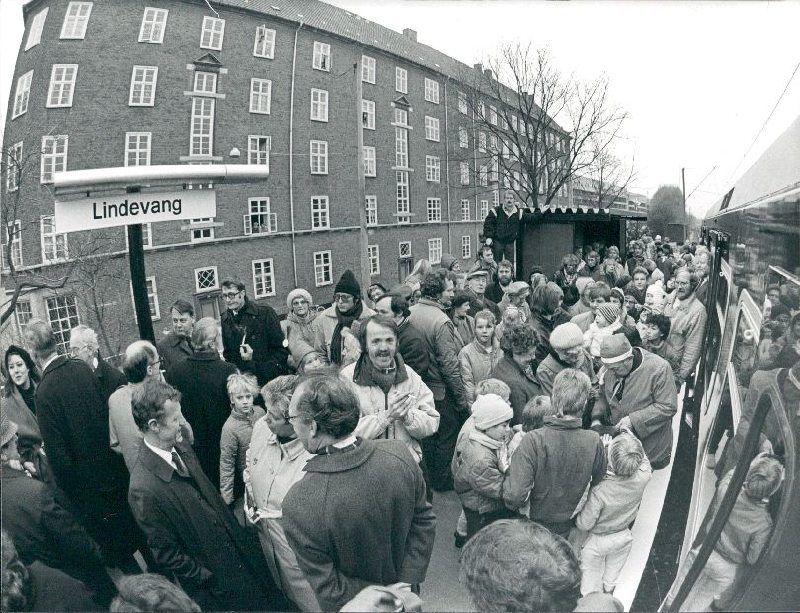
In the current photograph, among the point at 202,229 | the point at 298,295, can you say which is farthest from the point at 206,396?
the point at 202,229

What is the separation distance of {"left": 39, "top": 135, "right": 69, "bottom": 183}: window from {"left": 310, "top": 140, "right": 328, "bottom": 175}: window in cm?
74

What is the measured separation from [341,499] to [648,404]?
1739 mm

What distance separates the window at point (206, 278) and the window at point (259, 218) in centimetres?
17

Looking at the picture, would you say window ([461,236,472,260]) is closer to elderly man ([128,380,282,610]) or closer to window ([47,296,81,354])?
elderly man ([128,380,282,610])

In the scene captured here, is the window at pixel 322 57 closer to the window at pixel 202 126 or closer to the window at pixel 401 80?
the window at pixel 401 80

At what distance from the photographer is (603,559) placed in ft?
7.43

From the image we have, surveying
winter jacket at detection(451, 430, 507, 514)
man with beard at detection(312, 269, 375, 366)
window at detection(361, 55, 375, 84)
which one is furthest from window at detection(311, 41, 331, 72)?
winter jacket at detection(451, 430, 507, 514)

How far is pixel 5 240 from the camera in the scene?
1586 millimetres

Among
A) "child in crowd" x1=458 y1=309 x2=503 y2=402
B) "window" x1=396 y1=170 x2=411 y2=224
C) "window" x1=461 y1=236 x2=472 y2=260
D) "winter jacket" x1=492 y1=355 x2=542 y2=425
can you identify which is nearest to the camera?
"window" x1=396 y1=170 x2=411 y2=224

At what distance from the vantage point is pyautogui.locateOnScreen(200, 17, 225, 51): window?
66.7 inches

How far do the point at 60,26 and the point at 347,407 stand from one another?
1.47 metres

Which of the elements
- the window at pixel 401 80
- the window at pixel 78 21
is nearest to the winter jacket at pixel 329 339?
the window at pixel 401 80

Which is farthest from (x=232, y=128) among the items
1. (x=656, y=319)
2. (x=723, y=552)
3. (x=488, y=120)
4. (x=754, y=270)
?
(x=656, y=319)

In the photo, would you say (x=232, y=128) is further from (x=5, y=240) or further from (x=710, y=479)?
(x=710, y=479)
